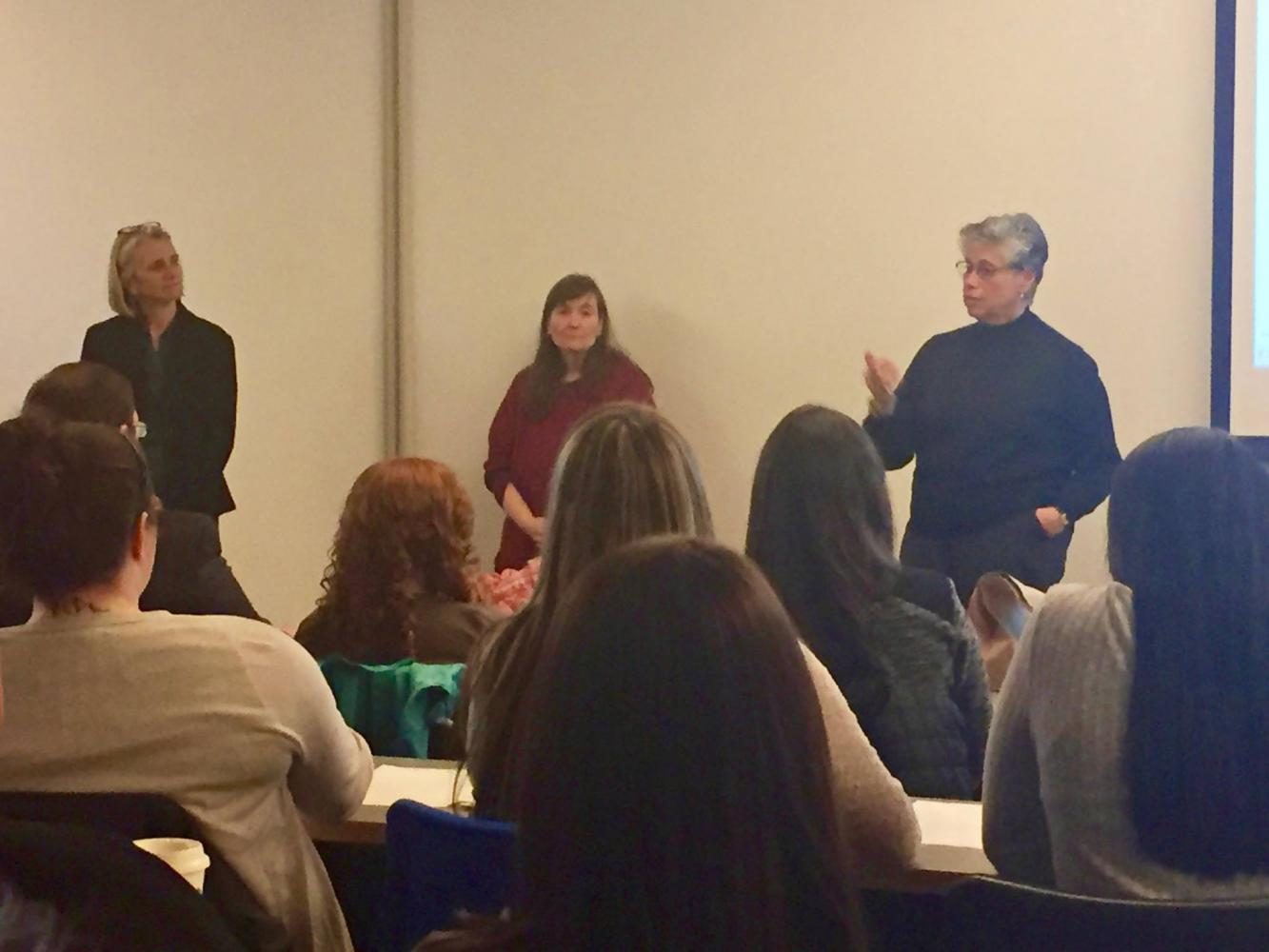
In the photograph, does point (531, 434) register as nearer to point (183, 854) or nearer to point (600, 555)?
point (600, 555)

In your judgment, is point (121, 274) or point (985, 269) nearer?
point (985, 269)

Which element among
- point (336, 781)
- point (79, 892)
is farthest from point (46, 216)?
point (79, 892)

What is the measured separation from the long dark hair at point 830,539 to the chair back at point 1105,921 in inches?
34.5

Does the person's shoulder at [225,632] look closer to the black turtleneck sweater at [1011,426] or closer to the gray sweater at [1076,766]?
the gray sweater at [1076,766]

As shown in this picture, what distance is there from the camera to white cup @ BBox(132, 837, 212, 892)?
57.6 inches

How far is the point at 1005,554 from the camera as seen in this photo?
13.7ft

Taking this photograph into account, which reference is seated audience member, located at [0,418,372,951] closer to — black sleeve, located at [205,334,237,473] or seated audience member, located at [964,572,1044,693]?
seated audience member, located at [964,572,1044,693]

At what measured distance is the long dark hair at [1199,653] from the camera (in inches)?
59.9

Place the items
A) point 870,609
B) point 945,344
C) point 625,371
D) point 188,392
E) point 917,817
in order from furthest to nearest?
point 625,371 → point 188,392 → point 945,344 → point 870,609 → point 917,817

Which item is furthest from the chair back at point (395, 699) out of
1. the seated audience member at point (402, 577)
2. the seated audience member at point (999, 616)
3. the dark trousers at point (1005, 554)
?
the dark trousers at point (1005, 554)

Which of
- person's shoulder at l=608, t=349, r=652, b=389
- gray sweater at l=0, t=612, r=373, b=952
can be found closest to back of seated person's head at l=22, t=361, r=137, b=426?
gray sweater at l=0, t=612, r=373, b=952

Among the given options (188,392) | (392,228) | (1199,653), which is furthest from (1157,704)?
(392,228)

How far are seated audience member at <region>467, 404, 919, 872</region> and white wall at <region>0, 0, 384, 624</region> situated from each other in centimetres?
306

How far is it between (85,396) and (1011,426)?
100 inches
